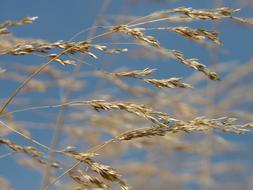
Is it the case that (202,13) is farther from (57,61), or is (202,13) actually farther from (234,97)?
(234,97)

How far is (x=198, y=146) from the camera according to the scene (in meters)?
3.66

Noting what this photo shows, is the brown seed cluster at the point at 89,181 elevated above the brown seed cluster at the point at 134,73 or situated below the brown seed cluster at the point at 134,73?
below

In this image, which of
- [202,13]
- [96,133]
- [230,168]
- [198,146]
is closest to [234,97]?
[198,146]

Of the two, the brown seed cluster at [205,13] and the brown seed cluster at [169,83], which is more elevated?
the brown seed cluster at [205,13]

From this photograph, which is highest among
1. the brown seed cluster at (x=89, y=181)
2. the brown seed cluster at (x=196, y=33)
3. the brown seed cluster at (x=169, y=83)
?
the brown seed cluster at (x=196, y=33)

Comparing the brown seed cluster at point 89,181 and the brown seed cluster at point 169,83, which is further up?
the brown seed cluster at point 169,83

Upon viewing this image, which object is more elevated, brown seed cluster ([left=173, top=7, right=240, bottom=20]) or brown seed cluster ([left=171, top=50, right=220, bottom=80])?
brown seed cluster ([left=173, top=7, right=240, bottom=20])

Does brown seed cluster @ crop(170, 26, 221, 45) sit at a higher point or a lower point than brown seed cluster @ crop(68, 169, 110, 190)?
higher

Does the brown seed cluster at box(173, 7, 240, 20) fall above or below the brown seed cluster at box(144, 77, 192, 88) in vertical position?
above

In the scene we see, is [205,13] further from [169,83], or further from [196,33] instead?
[169,83]

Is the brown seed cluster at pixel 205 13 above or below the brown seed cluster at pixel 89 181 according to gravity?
above

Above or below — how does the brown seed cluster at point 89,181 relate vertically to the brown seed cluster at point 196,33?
below

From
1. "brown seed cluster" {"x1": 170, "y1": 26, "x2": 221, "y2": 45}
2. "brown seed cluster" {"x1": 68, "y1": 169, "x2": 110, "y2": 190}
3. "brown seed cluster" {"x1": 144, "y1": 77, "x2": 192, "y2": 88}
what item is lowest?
"brown seed cluster" {"x1": 68, "y1": 169, "x2": 110, "y2": 190}

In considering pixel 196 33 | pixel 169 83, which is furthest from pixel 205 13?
pixel 169 83
